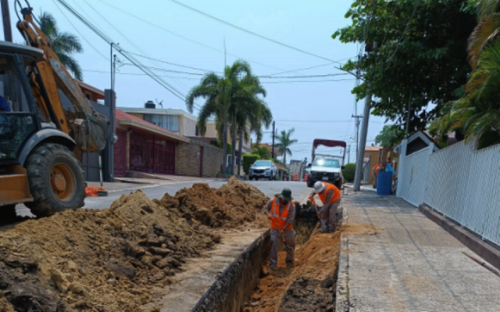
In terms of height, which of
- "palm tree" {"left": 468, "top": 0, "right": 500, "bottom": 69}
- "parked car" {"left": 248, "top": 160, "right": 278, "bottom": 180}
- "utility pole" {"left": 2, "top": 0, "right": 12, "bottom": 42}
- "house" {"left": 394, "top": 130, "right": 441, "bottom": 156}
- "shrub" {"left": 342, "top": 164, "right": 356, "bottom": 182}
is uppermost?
"utility pole" {"left": 2, "top": 0, "right": 12, "bottom": 42}

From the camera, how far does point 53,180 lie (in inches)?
225

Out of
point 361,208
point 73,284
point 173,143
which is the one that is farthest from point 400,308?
point 173,143

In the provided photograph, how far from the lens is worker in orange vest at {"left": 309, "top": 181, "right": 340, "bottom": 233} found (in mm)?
9398

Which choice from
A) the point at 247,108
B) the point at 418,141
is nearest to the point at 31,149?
the point at 418,141

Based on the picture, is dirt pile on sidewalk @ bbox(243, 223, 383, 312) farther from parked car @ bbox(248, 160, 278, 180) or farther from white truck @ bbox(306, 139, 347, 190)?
parked car @ bbox(248, 160, 278, 180)

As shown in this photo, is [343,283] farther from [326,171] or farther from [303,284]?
[326,171]

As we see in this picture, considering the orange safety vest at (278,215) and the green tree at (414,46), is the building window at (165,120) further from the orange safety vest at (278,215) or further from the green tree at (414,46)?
the orange safety vest at (278,215)

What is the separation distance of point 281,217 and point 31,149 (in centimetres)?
467

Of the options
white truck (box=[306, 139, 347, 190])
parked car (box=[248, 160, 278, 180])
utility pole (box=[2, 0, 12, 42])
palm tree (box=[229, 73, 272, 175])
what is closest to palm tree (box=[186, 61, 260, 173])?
palm tree (box=[229, 73, 272, 175])

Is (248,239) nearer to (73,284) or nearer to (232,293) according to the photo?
(232,293)

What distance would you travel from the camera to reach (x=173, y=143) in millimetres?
29844

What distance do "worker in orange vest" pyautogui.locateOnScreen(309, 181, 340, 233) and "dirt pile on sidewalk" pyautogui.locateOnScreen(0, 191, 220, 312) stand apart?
3.39m

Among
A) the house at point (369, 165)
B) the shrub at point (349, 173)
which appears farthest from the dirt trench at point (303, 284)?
the shrub at point (349, 173)

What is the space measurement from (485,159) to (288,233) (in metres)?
3.87
